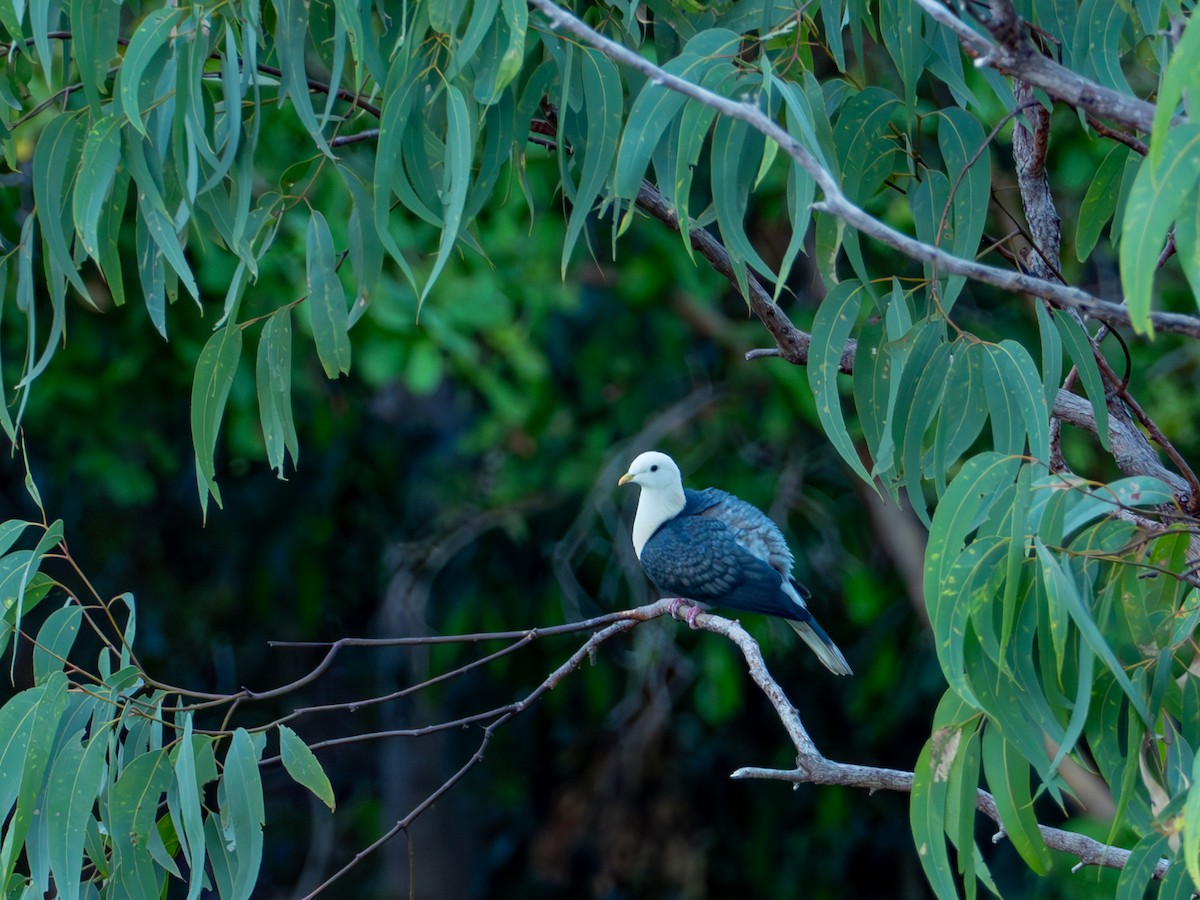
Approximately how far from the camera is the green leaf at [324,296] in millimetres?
1518

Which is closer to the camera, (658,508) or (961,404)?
(961,404)

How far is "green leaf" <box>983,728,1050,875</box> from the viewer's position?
116 cm

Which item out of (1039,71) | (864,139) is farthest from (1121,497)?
(864,139)

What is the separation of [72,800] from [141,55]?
2.61ft

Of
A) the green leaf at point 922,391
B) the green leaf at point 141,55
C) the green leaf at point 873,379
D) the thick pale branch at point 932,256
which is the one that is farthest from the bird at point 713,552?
the thick pale branch at point 932,256

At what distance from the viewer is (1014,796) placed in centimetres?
120

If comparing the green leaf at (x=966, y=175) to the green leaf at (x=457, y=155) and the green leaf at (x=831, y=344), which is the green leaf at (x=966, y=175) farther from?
the green leaf at (x=457, y=155)

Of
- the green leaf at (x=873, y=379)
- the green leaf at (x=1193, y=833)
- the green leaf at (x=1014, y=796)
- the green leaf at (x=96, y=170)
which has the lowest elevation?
the green leaf at (x=1014, y=796)

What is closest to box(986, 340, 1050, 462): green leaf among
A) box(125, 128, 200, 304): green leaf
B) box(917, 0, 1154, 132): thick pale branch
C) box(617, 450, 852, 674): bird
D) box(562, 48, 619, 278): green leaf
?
box(917, 0, 1154, 132): thick pale branch

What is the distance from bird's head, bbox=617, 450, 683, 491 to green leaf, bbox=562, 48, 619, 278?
120 centimetres

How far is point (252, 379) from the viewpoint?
341 centimetres

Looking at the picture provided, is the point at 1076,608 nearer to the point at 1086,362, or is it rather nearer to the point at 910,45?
the point at 1086,362

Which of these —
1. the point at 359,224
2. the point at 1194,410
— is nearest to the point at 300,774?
the point at 359,224

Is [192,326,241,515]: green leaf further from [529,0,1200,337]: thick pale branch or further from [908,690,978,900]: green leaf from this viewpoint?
[908,690,978,900]: green leaf
